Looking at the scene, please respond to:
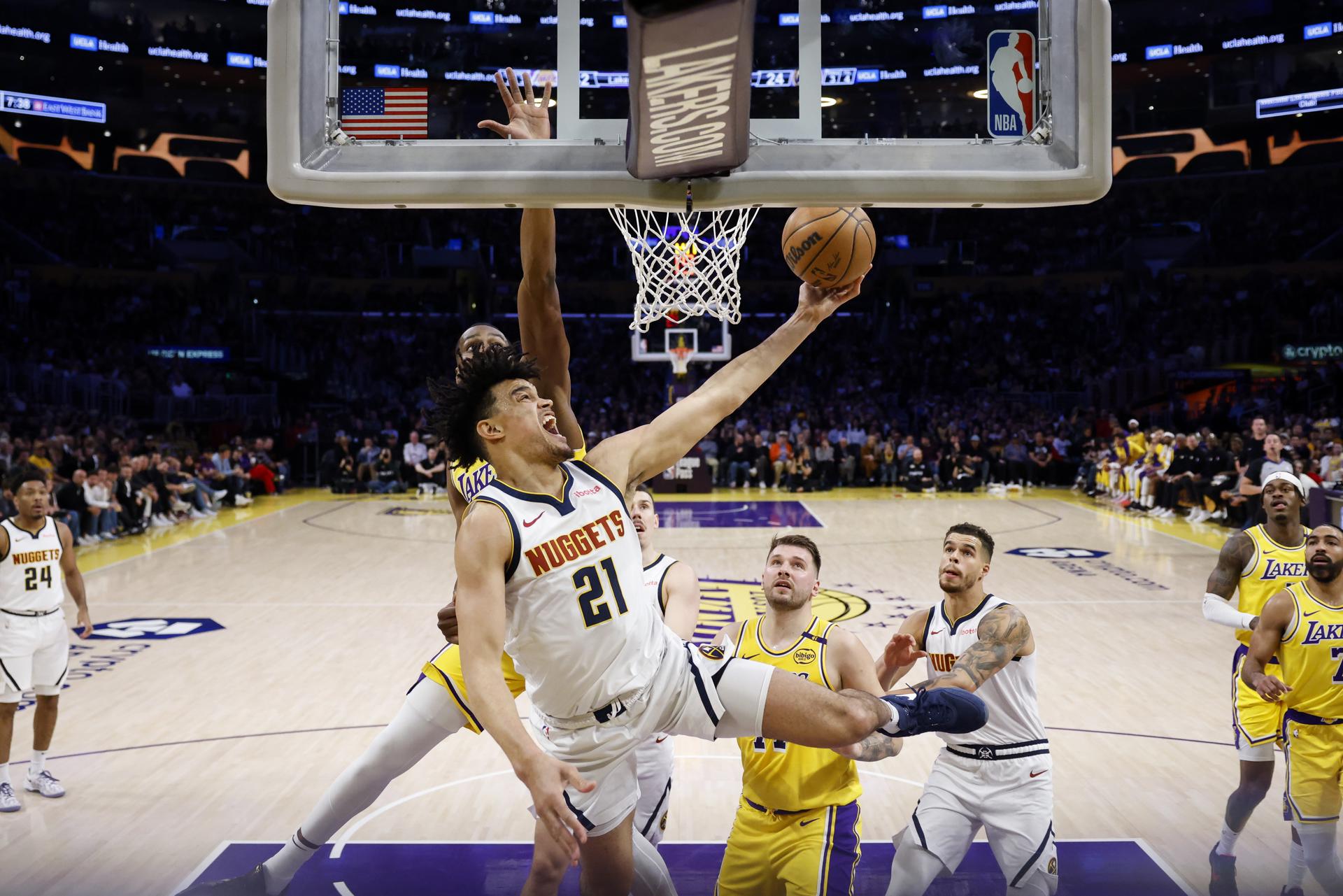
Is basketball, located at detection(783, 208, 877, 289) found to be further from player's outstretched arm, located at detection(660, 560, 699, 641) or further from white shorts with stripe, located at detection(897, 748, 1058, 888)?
white shorts with stripe, located at detection(897, 748, 1058, 888)

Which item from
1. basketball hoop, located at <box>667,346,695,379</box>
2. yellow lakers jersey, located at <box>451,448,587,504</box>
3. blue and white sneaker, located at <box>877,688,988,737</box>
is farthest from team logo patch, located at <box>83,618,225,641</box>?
basketball hoop, located at <box>667,346,695,379</box>

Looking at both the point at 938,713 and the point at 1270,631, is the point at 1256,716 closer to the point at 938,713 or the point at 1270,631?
the point at 1270,631

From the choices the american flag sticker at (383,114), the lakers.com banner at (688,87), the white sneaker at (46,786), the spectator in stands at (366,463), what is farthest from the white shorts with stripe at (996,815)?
the spectator in stands at (366,463)

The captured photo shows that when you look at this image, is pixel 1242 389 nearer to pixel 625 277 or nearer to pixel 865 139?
pixel 625 277

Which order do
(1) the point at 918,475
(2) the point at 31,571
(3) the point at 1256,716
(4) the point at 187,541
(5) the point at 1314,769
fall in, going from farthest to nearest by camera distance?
(1) the point at 918,475, (4) the point at 187,541, (2) the point at 31,571, (3) the point at 1256,716, (5) the point at 1314,769

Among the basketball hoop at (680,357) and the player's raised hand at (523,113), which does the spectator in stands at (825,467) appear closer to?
the basketball hoop at (680,357)

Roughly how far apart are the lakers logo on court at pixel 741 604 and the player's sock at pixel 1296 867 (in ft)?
15.9

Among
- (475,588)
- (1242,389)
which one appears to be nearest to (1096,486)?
(1242,389)

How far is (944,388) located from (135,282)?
68.6ft

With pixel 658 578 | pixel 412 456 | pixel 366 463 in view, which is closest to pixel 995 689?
pixel 658 578

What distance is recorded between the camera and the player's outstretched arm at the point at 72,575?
6.27m

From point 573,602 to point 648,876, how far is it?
1.32 metres

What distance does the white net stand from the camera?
6.00 meters

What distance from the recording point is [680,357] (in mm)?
19078
